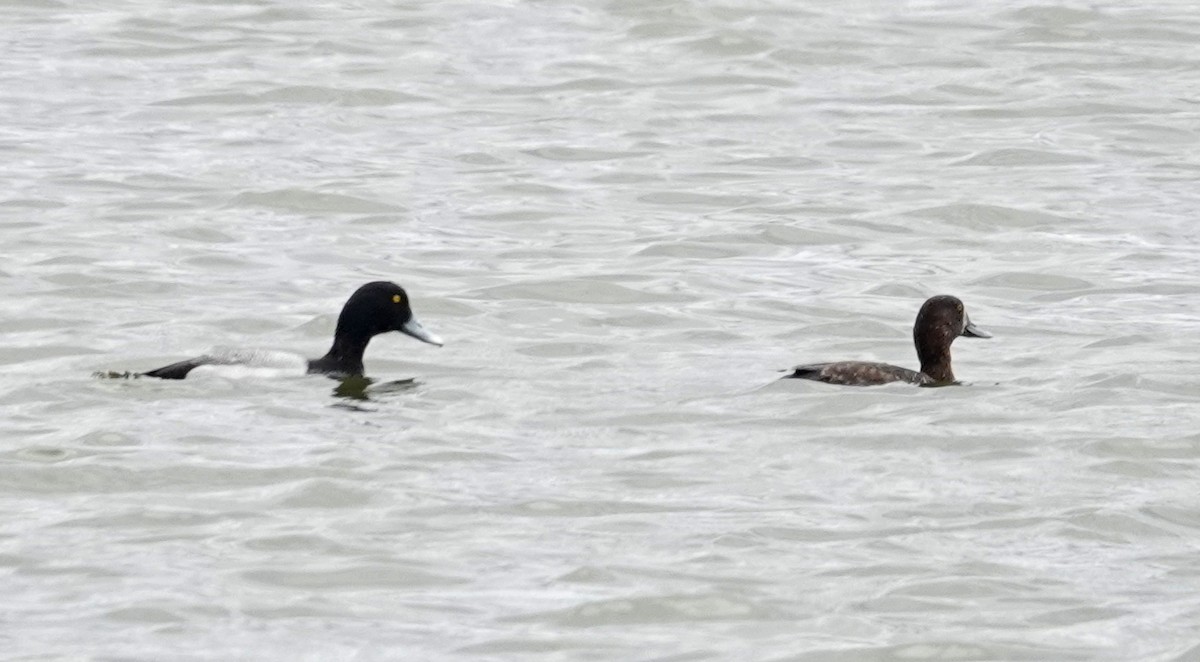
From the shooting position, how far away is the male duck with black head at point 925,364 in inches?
460

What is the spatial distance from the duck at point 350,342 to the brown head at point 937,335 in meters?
2.28

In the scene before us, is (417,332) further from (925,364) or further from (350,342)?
(925,364)

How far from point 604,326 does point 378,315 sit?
Result: 1.65 metres

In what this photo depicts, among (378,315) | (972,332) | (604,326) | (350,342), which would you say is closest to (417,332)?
(378,315)

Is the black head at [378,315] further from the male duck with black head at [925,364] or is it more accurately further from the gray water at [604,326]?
the male duck with black head at [925,364]

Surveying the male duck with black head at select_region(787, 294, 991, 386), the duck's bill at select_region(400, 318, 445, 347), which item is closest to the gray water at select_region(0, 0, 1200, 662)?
the male duck with black head at select_region(787, 294, 991, 386)

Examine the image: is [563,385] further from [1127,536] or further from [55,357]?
[1127,536]

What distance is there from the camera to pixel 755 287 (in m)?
14.8

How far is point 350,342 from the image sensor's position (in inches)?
489

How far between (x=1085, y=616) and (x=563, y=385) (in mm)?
4254

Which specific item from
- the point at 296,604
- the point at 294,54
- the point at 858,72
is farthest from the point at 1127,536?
the point at 294,54

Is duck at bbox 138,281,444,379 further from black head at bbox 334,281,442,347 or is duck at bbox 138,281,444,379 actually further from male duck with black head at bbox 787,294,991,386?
male duck with black head at bbox 787,294,991,386

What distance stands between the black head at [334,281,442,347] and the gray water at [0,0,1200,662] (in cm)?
27

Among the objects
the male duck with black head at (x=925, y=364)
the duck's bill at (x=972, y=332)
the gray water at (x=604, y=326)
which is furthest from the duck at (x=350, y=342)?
the duck's bill at (x=972, y=332)
